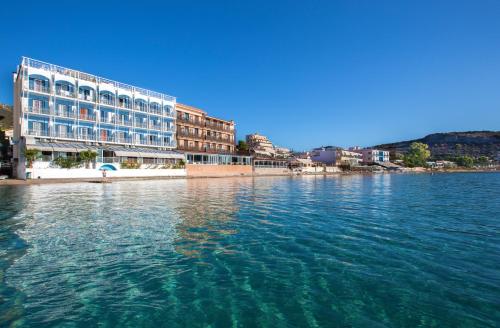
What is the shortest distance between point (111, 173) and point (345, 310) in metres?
48.1

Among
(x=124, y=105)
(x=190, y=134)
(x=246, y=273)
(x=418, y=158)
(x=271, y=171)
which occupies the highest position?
(x=124, y=105)

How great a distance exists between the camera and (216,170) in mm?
70000

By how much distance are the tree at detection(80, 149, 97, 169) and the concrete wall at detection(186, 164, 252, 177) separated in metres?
19.1

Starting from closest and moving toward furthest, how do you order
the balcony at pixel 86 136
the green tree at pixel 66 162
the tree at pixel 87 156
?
1. the green tree at pixel 66 162
2. the tree at pixel 87 156
3. the balcony at pixel 86 136

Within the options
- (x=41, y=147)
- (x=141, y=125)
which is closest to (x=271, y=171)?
(x=141, y=125)

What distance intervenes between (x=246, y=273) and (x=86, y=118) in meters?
52.3

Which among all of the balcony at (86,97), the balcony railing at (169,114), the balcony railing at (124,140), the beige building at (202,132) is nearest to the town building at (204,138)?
the beige building at (202,132)

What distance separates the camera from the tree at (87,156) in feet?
142

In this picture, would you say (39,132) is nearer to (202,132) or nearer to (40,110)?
(40,110)

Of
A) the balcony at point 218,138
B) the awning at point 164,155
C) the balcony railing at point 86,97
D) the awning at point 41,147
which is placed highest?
the balcony railing at point 86,97

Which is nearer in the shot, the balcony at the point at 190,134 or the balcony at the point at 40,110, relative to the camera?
the balcony at the point at 40,110

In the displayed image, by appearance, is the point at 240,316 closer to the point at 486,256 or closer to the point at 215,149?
the point at 486,256

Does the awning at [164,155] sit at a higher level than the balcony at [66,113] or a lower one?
lower

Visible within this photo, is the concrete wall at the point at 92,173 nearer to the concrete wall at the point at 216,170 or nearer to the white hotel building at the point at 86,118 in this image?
the white hotel building at the point at 86,118
